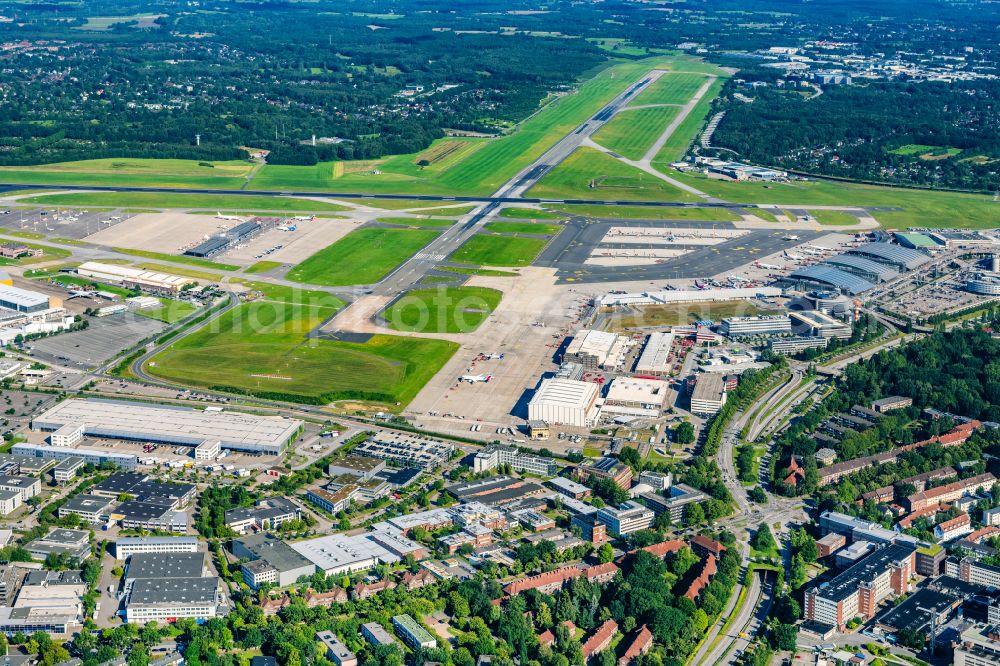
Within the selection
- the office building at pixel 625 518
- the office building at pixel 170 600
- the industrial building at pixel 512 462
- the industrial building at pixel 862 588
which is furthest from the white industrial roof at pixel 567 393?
the office building at pixel 170 600

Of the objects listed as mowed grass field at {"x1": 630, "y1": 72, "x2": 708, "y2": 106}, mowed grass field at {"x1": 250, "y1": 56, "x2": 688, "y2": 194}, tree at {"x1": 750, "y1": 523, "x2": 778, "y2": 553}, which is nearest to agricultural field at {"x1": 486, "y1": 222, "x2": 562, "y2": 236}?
mowed grass field at {"x1": 250, "y1": 56, "x2": 688, "y2": 194}

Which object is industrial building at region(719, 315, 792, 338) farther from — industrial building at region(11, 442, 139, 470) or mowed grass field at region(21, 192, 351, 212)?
mowed grass field at region(21, 192, 351, 212)

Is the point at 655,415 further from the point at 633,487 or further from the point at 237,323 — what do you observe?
the point at 237,323

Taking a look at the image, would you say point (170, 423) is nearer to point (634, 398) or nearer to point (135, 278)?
point (634, 398)

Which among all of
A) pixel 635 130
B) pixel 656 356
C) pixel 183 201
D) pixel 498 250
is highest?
pixel 656 356

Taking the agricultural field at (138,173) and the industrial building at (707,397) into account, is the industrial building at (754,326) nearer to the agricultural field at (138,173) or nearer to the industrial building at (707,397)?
the industrial building at (707,397)

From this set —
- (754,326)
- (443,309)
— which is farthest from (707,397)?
(443,309)

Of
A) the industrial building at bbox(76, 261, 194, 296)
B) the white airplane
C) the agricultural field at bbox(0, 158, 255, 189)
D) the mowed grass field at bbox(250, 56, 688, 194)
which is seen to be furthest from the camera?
the mowed grass field at bbox(250, 56, 688, 194)
